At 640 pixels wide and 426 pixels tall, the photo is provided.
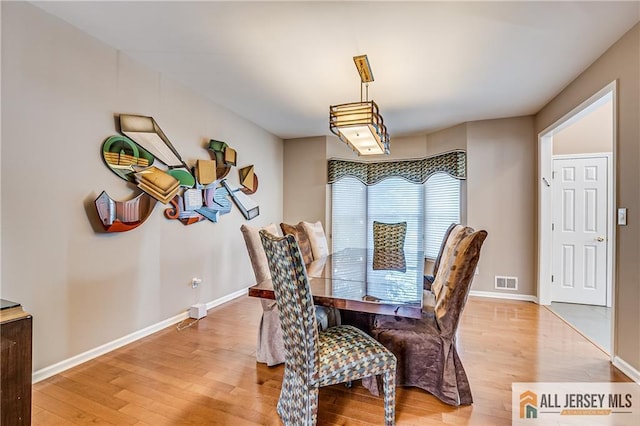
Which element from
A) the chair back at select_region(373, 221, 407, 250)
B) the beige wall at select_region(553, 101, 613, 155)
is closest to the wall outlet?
the chair back at select_region(373, 221, 407, 250)

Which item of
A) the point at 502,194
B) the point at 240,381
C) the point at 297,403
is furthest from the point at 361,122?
the point at 502,194

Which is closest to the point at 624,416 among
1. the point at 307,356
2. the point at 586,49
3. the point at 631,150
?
the point at 631,150

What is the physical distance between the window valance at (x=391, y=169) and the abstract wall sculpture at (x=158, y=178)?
1.93 m

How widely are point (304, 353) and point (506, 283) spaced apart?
3749mm

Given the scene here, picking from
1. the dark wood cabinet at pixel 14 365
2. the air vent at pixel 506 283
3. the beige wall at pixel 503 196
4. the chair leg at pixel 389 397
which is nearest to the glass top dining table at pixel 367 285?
the chair leg at pixel 389 397

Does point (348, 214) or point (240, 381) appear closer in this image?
point (240, 381)

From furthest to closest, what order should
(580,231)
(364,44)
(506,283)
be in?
(506,283) < (580,231) < (364,44)

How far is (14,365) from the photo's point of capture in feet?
3.52

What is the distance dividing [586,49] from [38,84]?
4.17m

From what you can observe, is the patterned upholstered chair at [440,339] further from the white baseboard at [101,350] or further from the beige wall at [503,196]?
the beige wall at [503,196]

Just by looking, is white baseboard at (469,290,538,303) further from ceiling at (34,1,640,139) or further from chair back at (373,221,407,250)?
ceiling at (34,1,640,139)

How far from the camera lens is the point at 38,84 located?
2.02 metres

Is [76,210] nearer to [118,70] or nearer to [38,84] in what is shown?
[38,84]

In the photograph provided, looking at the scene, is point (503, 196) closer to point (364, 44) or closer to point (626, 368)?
point (626, 368)
